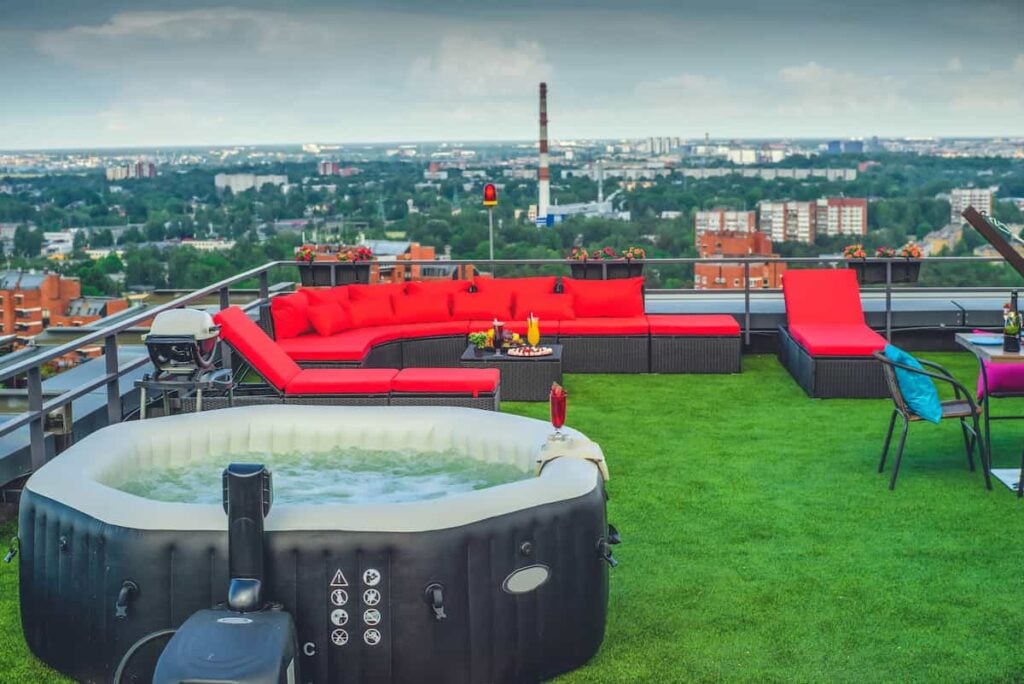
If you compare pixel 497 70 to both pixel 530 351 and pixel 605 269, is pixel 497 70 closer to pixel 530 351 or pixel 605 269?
pixel 605 269

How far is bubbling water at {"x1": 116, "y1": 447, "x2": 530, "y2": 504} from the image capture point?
5.17 metres

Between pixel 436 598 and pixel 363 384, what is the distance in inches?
152

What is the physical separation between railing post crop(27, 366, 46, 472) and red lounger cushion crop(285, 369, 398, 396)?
6.00 feet

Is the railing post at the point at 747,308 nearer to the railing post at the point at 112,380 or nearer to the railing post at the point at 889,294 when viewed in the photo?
the railing post at the point at 889,294

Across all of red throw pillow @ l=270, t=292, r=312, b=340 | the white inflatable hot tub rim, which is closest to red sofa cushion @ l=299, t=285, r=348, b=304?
red throw pillow @ l=270, t=292, r=312, b=340

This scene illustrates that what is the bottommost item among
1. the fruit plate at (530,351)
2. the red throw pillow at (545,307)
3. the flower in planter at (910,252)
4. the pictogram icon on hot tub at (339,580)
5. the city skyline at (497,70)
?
the fruit plate at (530,351)

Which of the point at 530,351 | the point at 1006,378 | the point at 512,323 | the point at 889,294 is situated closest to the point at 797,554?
the point at 1006,378

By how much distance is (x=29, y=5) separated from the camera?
2344 cm

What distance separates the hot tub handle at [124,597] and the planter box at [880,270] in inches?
307

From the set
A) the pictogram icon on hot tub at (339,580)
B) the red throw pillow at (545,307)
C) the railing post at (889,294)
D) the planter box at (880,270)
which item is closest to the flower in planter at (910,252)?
the planter box at (880,270)

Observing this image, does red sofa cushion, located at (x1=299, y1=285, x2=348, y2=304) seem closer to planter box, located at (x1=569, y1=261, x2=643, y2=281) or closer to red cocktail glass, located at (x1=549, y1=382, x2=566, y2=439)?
planter box, located at (x1=569, y1=261, x2=643, y2=281)

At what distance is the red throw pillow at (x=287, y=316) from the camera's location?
29.9 ft

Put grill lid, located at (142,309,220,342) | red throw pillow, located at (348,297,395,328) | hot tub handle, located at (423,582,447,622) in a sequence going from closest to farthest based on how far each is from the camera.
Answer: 1. hot tub handle, located at (423,582,447,622)
2. grill lid, located at (142,309,220,342)
3. red throw pillow, located at (348,297,395,328)

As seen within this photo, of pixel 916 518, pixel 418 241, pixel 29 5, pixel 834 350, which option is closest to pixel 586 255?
pixel 834 350
